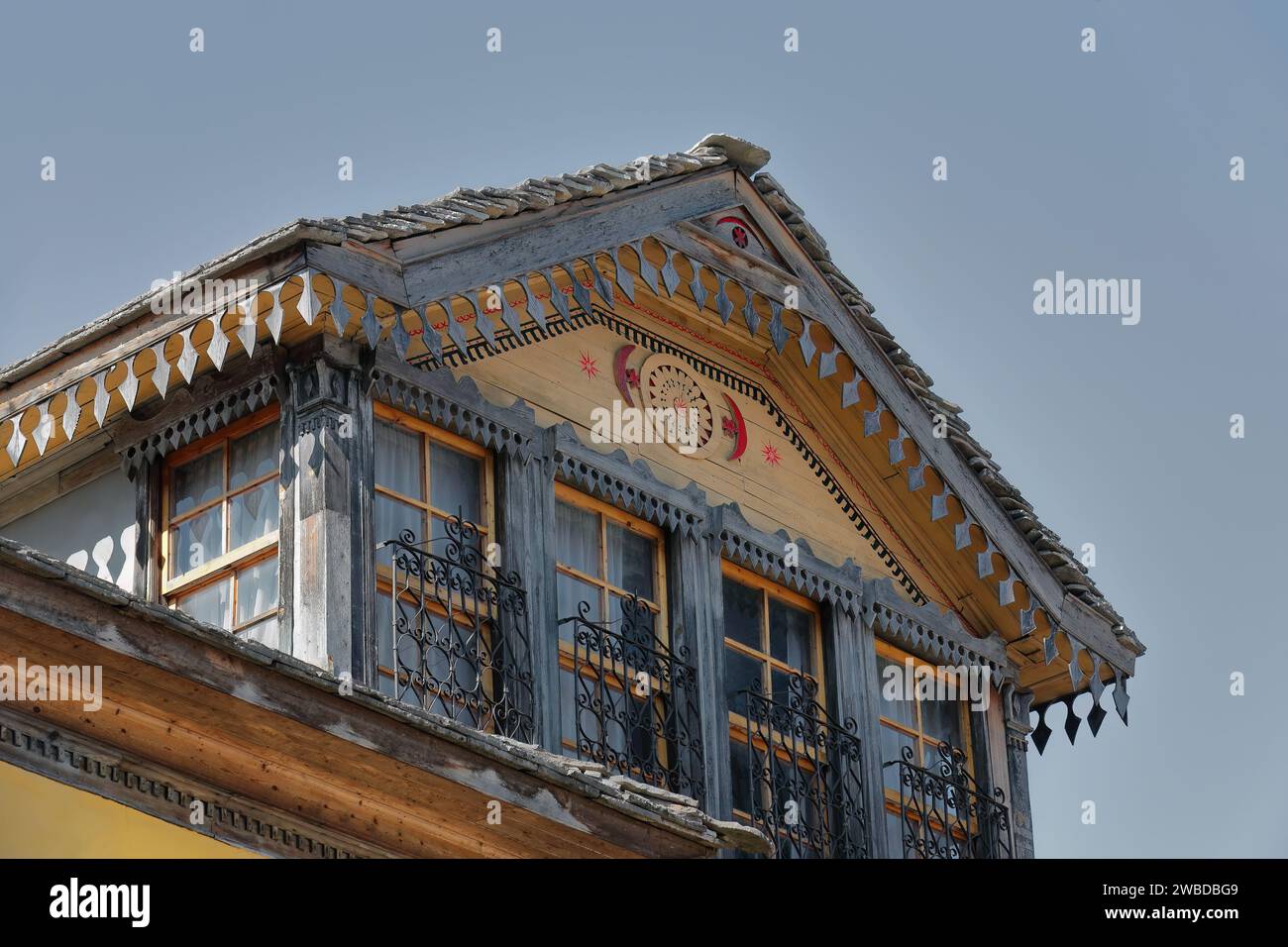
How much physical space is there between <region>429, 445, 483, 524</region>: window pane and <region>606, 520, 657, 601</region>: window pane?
1.06m

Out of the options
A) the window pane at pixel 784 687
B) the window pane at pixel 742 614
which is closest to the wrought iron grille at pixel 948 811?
the window pane at pixel 784 687

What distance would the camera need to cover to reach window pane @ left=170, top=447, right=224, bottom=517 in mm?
16250

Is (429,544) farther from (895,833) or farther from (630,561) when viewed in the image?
(895,833)

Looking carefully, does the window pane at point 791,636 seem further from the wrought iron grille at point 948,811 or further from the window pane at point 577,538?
the window pane at point 577,538

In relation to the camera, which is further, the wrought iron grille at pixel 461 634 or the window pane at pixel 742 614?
the window pane at pixel 742 614

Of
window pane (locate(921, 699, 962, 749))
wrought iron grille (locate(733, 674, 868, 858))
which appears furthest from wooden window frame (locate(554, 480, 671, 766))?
window pane (locate(921, 699, 962, 749))

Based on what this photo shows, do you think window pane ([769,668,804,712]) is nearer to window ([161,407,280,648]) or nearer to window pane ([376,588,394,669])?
window pane ([376,588,394,669])

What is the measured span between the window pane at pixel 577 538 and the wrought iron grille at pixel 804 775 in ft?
4.10

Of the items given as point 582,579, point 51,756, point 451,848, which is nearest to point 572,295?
point 582,579

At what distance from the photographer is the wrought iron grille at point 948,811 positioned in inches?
728
